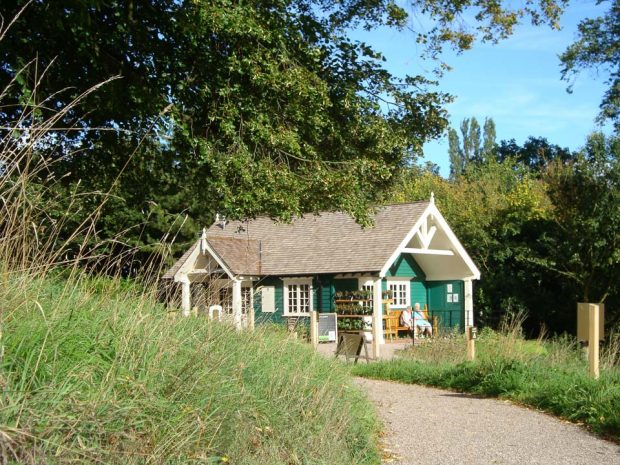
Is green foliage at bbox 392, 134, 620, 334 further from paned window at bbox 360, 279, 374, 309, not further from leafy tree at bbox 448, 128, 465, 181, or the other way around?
leafy tree at bbox 448, 128, 465, 181

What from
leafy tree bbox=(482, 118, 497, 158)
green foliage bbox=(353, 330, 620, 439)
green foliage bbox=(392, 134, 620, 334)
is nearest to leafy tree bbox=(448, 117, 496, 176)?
leafy tree bbox=(482, 118, 497, 158)

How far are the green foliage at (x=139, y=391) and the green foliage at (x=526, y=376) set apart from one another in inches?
153

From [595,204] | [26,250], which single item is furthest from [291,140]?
[595,204]

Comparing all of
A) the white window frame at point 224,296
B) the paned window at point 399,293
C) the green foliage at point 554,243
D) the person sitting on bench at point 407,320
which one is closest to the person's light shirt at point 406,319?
the person sitting on bench at point 407,320

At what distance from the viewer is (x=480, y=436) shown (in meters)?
8.55

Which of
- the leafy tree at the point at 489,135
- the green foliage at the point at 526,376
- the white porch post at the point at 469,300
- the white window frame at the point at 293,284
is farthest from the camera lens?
the leafy tree at the point at 489,135

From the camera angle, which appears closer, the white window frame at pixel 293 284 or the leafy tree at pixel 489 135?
the white window frame at pixel 293 284

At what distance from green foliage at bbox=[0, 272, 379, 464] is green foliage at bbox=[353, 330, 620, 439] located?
3897 mm

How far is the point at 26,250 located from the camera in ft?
16.8

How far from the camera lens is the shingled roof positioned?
27.2 m

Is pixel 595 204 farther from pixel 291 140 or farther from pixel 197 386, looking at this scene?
pixel 197 386

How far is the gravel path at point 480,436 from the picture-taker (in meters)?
7.47

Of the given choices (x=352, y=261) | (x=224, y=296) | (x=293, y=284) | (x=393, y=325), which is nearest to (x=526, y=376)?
(x=224, y=296)

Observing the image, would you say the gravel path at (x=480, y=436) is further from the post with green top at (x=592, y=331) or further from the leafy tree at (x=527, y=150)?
the leafy tree at (x=527, y=150)
